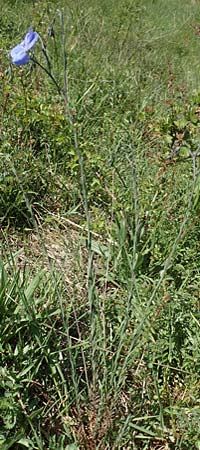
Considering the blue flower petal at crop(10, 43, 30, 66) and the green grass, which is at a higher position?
the blue flower petal at crop(10, 43, 30, 66)

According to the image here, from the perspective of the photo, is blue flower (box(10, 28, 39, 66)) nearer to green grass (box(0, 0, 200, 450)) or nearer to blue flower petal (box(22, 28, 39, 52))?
blue flower petal (box(22, 28, 39, 52))

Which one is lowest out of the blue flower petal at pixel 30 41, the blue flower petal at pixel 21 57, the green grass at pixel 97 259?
the green grass at pixel 97 259

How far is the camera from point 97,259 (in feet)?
6.79

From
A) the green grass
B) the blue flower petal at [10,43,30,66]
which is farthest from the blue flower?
the green grass

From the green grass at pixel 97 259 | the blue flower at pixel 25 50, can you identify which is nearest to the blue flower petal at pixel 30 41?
the blue flower at pixel 25 50

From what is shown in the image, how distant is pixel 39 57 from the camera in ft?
11.0

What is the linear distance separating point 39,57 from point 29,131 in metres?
1.20

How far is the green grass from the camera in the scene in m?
1.39

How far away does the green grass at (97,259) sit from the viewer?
1387 millimetres

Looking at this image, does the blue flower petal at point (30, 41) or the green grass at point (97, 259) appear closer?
the blue flower petal at point (30, 41)

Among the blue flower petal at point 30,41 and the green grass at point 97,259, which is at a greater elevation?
the blue flower petal at point 30,41

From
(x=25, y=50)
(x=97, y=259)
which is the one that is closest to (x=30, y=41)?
(x=25, y=50)

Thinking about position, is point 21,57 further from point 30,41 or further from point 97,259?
point 97,259

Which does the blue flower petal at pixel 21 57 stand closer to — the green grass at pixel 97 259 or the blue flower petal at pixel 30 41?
the blue flower petal at pixel 30 41
